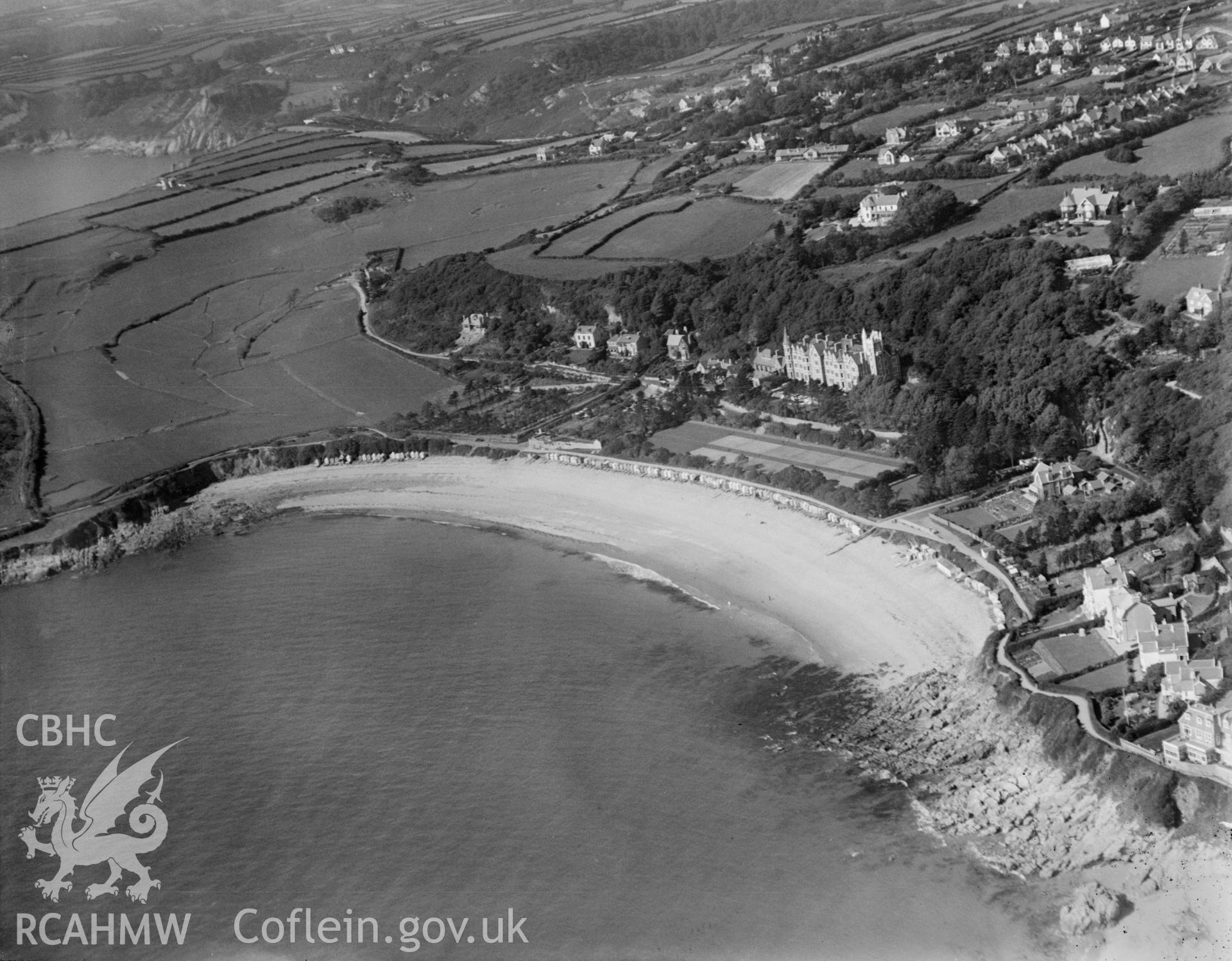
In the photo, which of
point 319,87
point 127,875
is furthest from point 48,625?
point 319,87

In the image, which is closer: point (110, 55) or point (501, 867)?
point (501, 867)

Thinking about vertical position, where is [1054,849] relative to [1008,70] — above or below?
below

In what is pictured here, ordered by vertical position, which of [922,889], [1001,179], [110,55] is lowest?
[922,889]

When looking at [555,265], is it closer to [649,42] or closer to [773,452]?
[773,452]

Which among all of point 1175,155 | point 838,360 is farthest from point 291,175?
point 1175,155

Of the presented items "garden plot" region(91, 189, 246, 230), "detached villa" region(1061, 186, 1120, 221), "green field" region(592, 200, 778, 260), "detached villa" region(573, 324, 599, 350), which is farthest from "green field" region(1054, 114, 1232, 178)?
"garden plot" region(91, 189, 246, 230)

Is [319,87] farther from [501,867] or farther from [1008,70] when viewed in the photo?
[501,867]

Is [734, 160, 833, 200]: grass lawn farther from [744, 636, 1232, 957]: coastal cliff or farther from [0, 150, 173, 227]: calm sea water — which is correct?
[744, 636, 1232, 957]: coastal cliff
